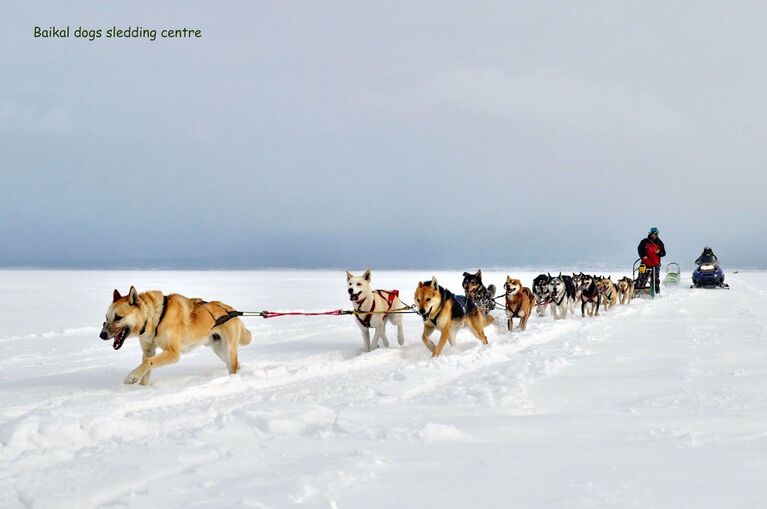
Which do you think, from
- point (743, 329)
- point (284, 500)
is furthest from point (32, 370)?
point (743, 329)

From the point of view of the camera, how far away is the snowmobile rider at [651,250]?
17.9m

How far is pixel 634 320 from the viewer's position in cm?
1014

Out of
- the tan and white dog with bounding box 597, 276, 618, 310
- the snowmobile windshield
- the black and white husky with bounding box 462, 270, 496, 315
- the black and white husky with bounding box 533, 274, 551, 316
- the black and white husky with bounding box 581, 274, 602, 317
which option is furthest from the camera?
the snowmobile windshield

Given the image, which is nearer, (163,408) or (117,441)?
(117,441)

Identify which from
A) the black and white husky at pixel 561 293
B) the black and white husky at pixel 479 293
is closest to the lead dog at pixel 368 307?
the black and white husky at pixel 479 293

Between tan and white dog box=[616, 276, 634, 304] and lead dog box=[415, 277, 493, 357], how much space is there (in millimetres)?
9091

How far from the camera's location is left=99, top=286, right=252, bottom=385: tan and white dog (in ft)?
16.0

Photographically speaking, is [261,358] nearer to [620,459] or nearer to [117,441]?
[117,441]

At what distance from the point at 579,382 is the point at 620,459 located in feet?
6.33

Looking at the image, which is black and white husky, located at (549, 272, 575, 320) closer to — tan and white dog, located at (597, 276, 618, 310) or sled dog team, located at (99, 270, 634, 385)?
sled dog team, located at (99, 270, 634, 385)

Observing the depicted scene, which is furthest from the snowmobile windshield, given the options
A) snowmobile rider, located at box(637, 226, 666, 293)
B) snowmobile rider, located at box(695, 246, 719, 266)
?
snowmobile rider, located at box(637, 226, 666, 293)

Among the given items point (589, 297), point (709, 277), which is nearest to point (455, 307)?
point (589, 297)

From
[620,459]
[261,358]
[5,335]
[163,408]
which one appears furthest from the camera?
[5,335]

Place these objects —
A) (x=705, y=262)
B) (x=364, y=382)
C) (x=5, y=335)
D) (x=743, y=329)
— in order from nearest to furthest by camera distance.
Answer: (x=364, y=382) → (x=743, y=329) → (x=5, y=335) → (x=705, y=262)
